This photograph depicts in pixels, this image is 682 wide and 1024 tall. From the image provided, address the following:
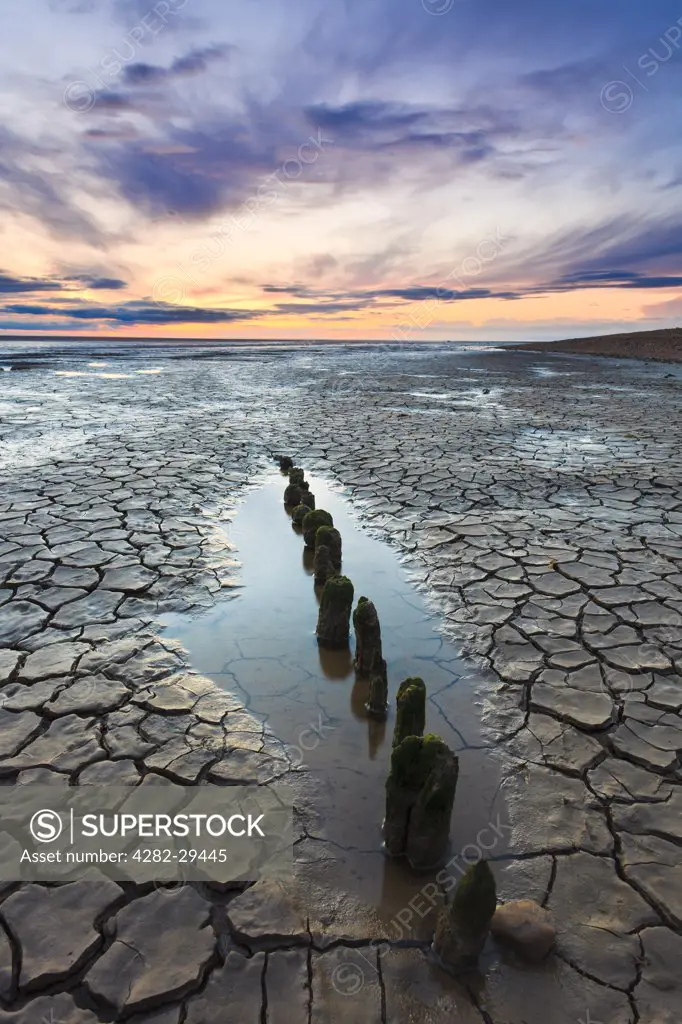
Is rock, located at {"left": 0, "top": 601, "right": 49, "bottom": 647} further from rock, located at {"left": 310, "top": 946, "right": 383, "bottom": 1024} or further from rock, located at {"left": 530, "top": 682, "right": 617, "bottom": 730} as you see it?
rock, located at {"left": 530, "top": 682, "right": 617, "bottom": 730}

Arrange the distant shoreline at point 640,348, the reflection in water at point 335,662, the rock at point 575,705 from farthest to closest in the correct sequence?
the distant shoreline at point 640,348 < the reflection in water at point 335,662 < the rock at point 575,705

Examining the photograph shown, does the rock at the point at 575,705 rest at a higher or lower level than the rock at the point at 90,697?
lower

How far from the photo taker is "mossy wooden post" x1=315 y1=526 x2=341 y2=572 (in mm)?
4844

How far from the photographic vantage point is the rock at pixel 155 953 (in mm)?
1860

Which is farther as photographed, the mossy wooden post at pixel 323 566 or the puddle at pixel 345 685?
the mossy wooden post at pixel 323 566

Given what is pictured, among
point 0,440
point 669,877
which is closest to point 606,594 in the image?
point 669,877

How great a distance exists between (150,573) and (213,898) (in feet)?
9.46

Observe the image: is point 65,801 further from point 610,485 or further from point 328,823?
point 610,485

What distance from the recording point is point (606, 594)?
4348 millimetres

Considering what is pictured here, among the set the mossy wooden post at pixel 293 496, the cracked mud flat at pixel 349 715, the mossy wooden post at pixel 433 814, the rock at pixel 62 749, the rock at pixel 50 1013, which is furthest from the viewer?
the mossy wooden post at pixel 293 496

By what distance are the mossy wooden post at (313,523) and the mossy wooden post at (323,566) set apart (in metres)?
0.57

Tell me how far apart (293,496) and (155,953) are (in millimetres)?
4916

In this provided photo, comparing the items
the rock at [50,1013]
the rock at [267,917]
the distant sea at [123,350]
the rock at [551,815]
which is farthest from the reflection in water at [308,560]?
the distant sea at [123,350]
